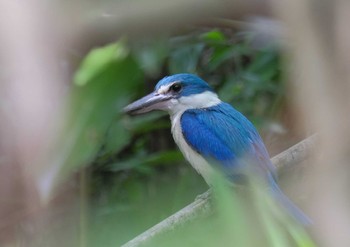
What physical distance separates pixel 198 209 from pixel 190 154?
64 centimetres

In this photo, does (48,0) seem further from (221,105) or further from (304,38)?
(221,105)

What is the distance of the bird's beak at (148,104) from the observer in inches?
96.6

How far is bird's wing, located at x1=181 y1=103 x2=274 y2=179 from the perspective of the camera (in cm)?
220

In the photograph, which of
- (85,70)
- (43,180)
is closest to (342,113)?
(43,180)

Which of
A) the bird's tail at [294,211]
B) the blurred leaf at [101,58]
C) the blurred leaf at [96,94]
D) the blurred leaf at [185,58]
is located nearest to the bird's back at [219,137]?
the blurred leaf at [185,58]

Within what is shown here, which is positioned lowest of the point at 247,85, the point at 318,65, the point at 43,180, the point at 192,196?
the point at 192,196

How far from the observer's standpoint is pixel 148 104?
8.21 ft

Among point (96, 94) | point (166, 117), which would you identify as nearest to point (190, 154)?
point (166, 117)

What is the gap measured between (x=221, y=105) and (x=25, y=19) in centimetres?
190

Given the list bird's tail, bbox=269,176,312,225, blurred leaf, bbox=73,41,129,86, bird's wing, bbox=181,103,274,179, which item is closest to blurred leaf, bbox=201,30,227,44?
bird's wing, bbox=181,103,274,179

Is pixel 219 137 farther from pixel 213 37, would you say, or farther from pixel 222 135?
pixel 213 37

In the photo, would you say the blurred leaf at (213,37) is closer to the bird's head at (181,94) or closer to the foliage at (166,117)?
the foliage at (166,117)

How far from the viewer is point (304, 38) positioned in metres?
0.63

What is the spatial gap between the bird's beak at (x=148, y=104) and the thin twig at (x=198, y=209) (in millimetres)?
435
